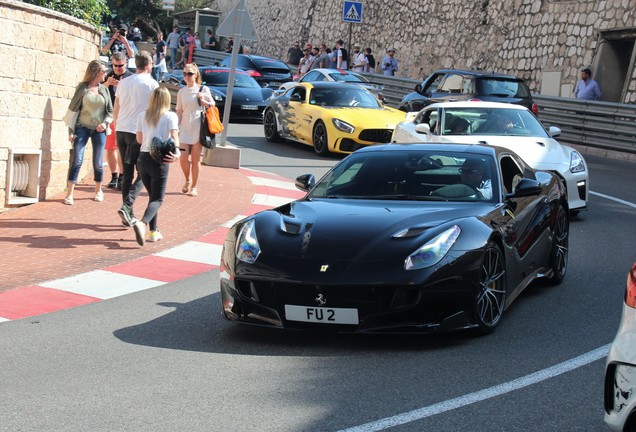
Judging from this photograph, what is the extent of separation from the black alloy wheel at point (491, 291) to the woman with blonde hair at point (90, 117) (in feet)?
22.6

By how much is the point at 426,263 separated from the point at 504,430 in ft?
5.57

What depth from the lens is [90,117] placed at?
12969mm

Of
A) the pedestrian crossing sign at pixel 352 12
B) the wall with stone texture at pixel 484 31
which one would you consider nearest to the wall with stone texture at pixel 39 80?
the wall with stone texture at pixel 484 31

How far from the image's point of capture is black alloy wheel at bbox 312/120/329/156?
20.8m

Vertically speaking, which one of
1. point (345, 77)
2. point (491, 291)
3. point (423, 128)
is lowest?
point (491, 291)

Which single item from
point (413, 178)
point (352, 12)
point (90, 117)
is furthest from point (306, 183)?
point (352, 12)

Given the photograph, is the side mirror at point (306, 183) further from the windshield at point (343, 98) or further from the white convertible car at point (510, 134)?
the windshield at point (343, 98)

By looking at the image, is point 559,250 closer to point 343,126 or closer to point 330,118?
point 343,126

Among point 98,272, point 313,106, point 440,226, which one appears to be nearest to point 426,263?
point 440,226

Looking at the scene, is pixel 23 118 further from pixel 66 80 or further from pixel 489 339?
pixel 489 339

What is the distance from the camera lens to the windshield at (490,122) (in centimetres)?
1421

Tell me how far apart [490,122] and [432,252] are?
7879mm

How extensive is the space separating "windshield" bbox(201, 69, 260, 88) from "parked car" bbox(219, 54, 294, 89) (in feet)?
19.6

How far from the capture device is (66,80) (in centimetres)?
1382
